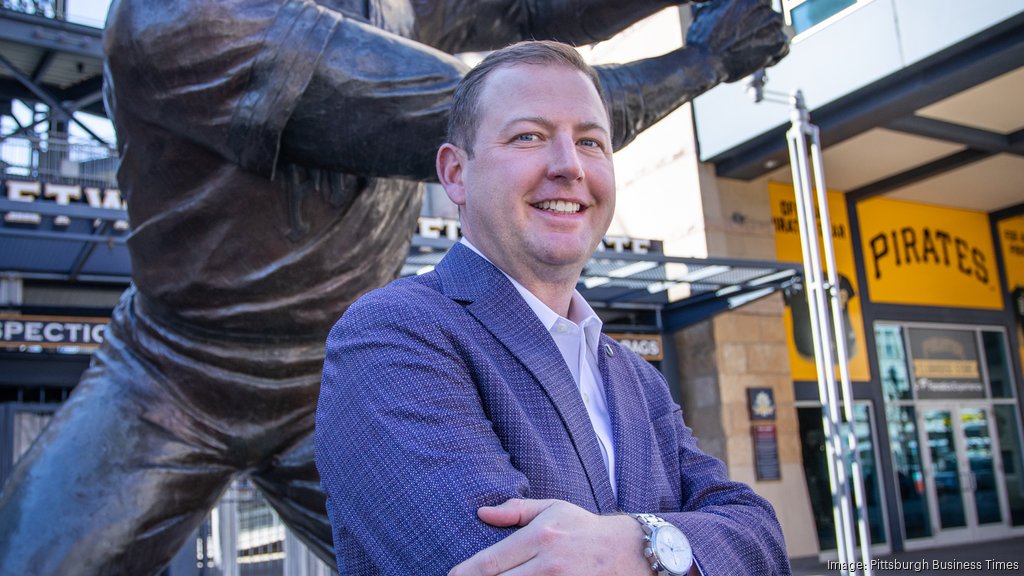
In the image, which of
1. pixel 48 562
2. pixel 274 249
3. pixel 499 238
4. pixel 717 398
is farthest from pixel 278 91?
pixel 717 398

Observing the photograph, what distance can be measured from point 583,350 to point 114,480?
1.13 meters

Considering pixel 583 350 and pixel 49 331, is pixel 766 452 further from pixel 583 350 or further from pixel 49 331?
pixel 583 350

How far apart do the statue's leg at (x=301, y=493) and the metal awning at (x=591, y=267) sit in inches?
191

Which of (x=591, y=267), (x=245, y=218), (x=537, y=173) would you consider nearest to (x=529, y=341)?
(x=537, y=173)

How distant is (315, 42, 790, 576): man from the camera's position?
1.01 meters

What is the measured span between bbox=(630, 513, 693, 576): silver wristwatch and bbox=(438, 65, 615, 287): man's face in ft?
1.46

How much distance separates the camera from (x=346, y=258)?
81.0 inches

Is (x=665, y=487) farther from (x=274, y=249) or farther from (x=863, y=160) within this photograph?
(x=863, y=160)

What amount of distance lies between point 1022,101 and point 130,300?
40.4ft

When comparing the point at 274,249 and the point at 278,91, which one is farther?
the point at 274,249

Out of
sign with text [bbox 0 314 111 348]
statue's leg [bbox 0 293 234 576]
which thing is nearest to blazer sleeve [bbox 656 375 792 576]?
statue's leg [bbox 0 293 234 576]

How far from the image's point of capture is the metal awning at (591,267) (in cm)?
867

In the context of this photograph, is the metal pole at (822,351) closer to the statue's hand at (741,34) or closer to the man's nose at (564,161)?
the statue's hand at (741,34)

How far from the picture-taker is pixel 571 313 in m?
1.51
